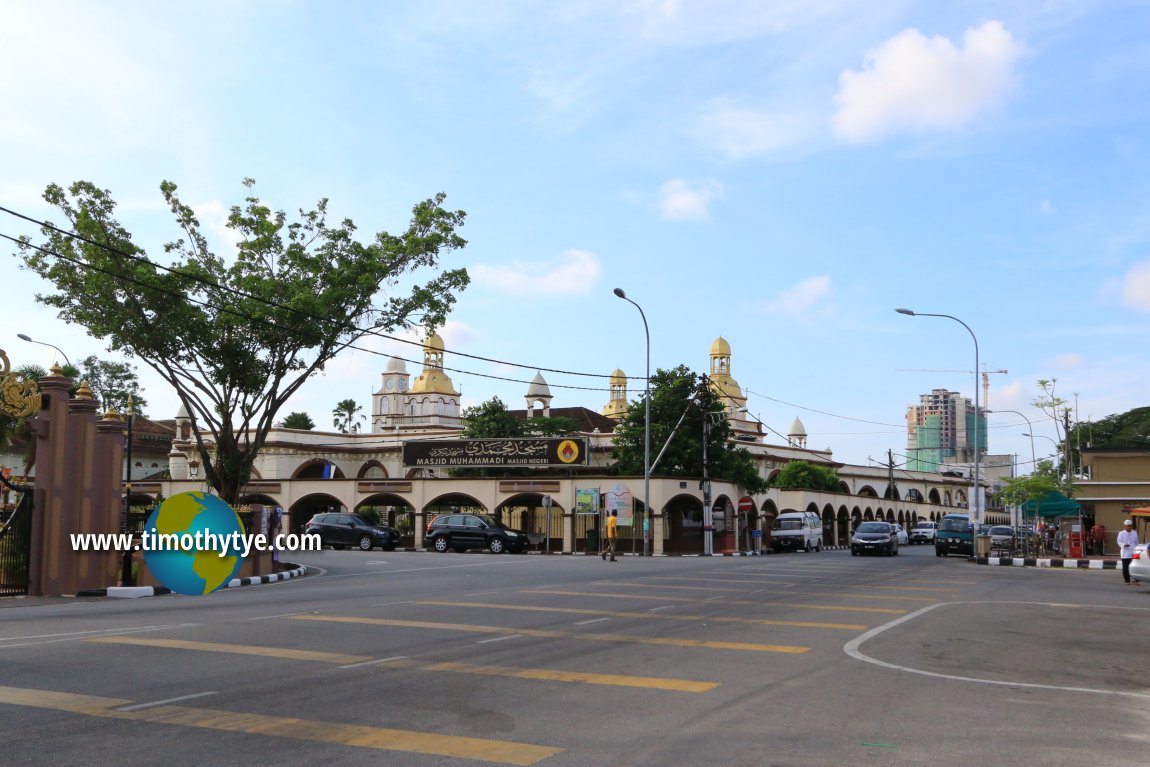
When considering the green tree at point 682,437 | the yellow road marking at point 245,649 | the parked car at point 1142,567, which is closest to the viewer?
the yellow road marking at point 245,649

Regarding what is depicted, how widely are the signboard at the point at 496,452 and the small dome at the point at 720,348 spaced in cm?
5045

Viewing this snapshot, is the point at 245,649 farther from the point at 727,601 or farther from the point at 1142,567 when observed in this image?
the point at 1142,567

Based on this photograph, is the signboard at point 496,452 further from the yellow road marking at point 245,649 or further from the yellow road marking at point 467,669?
the yellow road marking at point 467,669

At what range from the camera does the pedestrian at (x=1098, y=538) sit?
41219 mm

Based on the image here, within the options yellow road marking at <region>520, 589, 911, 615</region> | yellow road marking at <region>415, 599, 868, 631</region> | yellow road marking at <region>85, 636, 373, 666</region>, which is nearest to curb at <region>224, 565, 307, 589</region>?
yellow road marking at <region>520, 589, 911, 615</region>

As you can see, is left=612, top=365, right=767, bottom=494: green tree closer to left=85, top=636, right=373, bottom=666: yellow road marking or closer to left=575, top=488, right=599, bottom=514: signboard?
left=575, top=488, right=599, bottom=514: signboard

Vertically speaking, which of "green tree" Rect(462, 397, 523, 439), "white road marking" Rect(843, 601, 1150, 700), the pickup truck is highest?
"green tree" Rect(462, 397, 523, 439)

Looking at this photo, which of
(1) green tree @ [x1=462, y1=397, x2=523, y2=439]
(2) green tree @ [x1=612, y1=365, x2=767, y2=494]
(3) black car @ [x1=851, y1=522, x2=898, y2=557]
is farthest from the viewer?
(1) green tree @ [x1=462, y1=397, x2=523, y2=439]

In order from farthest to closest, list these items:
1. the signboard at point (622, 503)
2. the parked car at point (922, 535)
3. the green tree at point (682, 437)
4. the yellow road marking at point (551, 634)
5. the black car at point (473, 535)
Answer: the parked car at point (922, 535), the green tree at point (682, 437), the signboard at point (622, 503), the black car at point (473, 535), the yellow road marking at point (551, 634)

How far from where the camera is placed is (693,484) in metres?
50.0

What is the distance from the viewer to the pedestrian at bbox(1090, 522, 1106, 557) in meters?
41.2

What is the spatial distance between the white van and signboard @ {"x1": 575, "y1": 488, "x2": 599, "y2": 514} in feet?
30.9

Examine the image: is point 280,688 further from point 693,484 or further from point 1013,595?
point 693,484

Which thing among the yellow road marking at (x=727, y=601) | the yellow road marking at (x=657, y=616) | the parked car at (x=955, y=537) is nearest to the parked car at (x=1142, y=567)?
the yellow road marking at (x=727, y=601)
